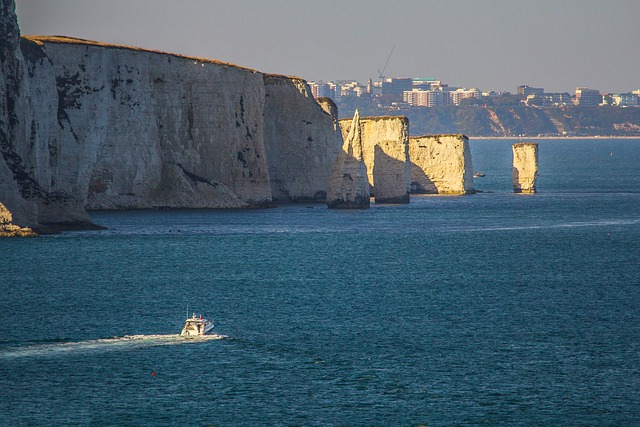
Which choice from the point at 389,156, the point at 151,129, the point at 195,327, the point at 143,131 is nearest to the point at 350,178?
the point at 389,156

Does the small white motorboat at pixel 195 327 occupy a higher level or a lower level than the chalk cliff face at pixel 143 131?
lower

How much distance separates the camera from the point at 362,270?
226 feet

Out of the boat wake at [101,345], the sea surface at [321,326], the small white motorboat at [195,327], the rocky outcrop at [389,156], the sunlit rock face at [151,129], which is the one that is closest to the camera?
the sea surface at [321,326]

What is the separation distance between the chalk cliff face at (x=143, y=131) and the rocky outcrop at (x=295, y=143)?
0.10 meters

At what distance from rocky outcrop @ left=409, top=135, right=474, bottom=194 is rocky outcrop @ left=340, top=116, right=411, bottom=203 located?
12165 millimetres

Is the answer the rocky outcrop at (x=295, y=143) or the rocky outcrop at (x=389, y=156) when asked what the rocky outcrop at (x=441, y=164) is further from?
the rocky outcrop at (x=295, y=143)

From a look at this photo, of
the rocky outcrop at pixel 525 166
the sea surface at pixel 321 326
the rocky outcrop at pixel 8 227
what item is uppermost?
the rocky outcrop at pixel 525 166

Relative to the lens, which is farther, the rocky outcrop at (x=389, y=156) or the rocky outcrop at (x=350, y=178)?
the rocky outcrop at (x=389, y=156)

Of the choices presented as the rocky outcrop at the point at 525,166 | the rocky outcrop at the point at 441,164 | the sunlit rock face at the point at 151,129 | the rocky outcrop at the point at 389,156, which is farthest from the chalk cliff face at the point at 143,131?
the rocky outcrop at the point at 525,166

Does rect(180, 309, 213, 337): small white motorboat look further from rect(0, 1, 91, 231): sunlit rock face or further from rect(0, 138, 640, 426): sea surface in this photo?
rect(0, 1, 91, 231): sunlit rock face

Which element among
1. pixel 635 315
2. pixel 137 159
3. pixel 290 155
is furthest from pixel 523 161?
pixel 635 315

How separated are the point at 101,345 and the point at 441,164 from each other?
9429 cm

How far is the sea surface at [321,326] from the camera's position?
3734 centimetres

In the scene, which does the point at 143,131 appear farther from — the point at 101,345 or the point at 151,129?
the point at 101,345
